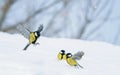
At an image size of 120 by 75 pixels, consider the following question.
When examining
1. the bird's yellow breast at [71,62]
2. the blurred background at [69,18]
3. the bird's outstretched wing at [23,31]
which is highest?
the blurred background at [69,18]

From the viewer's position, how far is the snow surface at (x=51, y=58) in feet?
11.5

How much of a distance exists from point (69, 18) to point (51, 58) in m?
12.0

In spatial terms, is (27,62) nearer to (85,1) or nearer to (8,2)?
(8,2)

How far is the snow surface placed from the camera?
349 cm

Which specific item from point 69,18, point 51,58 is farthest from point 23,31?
point 69,18

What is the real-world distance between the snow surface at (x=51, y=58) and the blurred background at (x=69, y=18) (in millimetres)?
7812

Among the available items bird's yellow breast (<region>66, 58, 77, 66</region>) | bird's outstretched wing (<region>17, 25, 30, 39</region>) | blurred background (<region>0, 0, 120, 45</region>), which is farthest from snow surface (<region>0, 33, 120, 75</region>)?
blurred background (<region>0, 0, 120, 45</region>)

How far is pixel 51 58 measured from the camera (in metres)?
3.97

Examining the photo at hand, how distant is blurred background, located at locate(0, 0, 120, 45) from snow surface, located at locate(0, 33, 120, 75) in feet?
25.6

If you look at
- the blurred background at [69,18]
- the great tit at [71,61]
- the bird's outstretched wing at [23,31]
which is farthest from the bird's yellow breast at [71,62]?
the blurred background at [69,18]

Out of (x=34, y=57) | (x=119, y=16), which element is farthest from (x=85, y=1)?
(x=34, y=57)

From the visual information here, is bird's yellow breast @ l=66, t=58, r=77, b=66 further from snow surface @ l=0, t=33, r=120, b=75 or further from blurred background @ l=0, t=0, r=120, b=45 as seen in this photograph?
blurred background @ l=0, t=0, r=120, b=45

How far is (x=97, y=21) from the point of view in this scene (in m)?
15.1

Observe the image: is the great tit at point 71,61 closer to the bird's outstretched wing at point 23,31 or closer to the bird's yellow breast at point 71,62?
the bird's yellow breast at point 71,62
